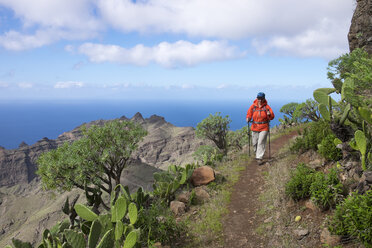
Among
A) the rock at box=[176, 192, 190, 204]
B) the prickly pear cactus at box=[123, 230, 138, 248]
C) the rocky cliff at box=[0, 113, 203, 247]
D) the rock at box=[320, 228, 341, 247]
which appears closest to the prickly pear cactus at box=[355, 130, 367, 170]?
the rock at box=[320, 228, 341, 247]

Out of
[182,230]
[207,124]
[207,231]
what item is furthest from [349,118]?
[207,124]

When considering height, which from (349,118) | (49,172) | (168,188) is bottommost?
(49,172)

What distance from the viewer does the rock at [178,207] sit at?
28.8 feet

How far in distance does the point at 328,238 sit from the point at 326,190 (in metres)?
1.18

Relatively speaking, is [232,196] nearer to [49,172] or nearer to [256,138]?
[256,138]

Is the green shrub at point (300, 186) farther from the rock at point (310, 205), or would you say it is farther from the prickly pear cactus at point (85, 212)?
the prickly pear cactus at point (85, 212)

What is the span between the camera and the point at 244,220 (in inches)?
306

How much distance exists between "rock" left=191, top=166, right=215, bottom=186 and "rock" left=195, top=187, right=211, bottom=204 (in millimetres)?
704

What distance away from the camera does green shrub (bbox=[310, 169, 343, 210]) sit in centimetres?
597

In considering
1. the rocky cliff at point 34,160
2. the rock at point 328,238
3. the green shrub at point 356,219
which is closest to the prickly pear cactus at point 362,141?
the green shrub at point 356,219

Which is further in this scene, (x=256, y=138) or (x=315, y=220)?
(x=256, y=138)

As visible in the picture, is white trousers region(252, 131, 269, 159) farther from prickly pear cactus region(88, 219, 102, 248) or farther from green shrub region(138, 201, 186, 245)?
prickly pear cactus region(88, 219, 102, 248)

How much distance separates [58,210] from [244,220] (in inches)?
2902

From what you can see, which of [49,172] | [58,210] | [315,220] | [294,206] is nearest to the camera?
[315,220]
